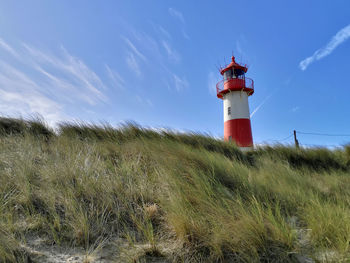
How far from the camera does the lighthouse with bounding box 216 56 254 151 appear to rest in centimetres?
1201

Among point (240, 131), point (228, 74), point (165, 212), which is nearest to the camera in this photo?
point (165, 212)

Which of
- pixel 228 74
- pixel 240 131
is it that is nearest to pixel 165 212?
pixel 240 131

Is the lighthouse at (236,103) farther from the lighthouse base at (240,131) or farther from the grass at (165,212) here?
the grass at (165,212)

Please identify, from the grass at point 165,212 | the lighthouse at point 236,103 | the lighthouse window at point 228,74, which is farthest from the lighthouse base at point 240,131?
the grass at point 165,212

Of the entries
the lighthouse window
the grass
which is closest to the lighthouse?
the lighthouse window

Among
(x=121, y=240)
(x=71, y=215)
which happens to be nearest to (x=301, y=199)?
(x=121, y=240)

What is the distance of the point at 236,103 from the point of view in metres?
12.5

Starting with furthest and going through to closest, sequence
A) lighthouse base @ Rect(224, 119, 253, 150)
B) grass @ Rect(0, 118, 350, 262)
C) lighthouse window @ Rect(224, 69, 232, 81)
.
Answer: lighthouse window @ Rect(224, 69, 232, 81) < lighthouse base @ Rect(224, 119, 253, 150) < grass @ Rect(0, 118, 350, 262)

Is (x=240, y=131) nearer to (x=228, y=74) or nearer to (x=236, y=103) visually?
(x=236, y=103)

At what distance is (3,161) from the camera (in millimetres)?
2520

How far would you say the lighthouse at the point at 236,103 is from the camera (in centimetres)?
1201

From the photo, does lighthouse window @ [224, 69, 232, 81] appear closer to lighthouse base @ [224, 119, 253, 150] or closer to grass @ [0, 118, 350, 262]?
lighthouse base @ [224, 119, 253, 150]

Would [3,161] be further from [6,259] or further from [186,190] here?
[186,190]

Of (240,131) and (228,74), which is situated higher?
(228,74)
